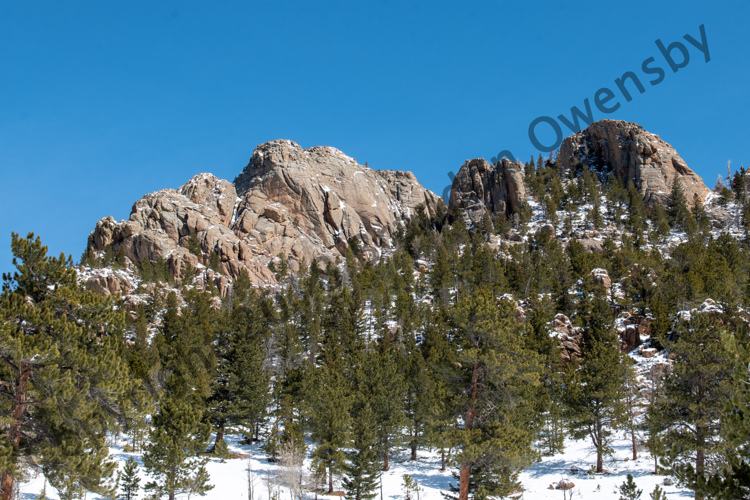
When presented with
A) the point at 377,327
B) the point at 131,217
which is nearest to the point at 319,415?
the point at 377,327

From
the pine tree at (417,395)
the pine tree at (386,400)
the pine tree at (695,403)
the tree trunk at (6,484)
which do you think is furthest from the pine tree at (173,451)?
the pine tree at (695,403)

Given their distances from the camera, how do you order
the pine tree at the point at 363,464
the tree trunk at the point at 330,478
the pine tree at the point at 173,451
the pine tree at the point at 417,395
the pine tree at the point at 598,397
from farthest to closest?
the pine tree at the point at 417,395 → the pine tree at the point at 598,397 → the tree trunk at the point at 330,478 → the pine tree at the point at 363,464 → the pine tree at the point at 173,451

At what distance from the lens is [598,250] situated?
9050cm

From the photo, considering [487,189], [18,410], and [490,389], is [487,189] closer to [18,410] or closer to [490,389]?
[490,389]

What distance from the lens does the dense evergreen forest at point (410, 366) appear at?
16.0 m

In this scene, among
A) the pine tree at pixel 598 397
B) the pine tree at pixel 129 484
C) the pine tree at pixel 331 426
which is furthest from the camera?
the pine tree at pixel 598 397

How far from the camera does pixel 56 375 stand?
1509 centimetres

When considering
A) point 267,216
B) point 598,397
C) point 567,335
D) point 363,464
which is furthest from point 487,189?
point 363,464

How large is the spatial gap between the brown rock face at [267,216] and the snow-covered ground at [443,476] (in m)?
73.3

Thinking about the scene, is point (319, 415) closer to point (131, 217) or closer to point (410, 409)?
point (410, 409)

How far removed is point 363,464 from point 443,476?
11.2 m

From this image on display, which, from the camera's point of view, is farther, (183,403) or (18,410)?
(183,403)

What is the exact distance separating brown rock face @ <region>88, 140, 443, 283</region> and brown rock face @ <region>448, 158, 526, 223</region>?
24232 millimetres

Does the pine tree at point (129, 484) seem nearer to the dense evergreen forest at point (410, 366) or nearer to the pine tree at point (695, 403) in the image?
the dense evergreen forest at point (410, 366)
